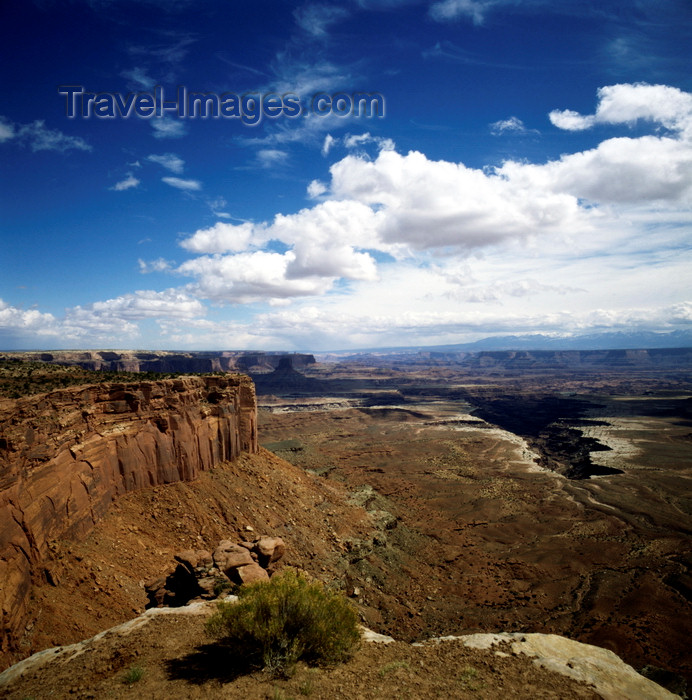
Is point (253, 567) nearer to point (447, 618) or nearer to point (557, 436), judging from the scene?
point (447, 618)

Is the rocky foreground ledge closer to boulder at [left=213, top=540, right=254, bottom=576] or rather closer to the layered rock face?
boulder at [left=213, top=540, right=254, bottom=576]

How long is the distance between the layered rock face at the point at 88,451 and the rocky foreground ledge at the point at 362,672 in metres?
3.36

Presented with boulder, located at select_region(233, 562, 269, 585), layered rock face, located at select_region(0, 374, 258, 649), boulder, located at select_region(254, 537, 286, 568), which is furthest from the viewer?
boulder, located at select_region(254, 537, 286, 568)

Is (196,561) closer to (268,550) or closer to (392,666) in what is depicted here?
(268,550)

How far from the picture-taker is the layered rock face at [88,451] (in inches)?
580

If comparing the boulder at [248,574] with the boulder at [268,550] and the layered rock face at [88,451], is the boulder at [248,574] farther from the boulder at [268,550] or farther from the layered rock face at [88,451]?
the layered rock face at [88,451]

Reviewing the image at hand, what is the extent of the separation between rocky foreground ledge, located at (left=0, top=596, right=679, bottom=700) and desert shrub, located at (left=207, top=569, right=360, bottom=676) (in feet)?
2.27

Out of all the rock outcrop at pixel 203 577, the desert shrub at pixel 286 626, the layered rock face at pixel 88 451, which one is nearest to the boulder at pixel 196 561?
the rock outcrop at pixel 203 577

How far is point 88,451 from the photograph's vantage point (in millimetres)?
20391

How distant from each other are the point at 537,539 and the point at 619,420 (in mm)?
80372

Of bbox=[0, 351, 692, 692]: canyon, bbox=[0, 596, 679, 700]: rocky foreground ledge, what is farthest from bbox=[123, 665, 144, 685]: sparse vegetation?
bbox=[0, 351, 692, 692]: canyon

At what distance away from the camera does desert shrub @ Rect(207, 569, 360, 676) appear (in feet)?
36.9

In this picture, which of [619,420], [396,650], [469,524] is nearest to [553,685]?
[396,650]

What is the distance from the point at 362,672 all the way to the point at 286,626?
107 inches
